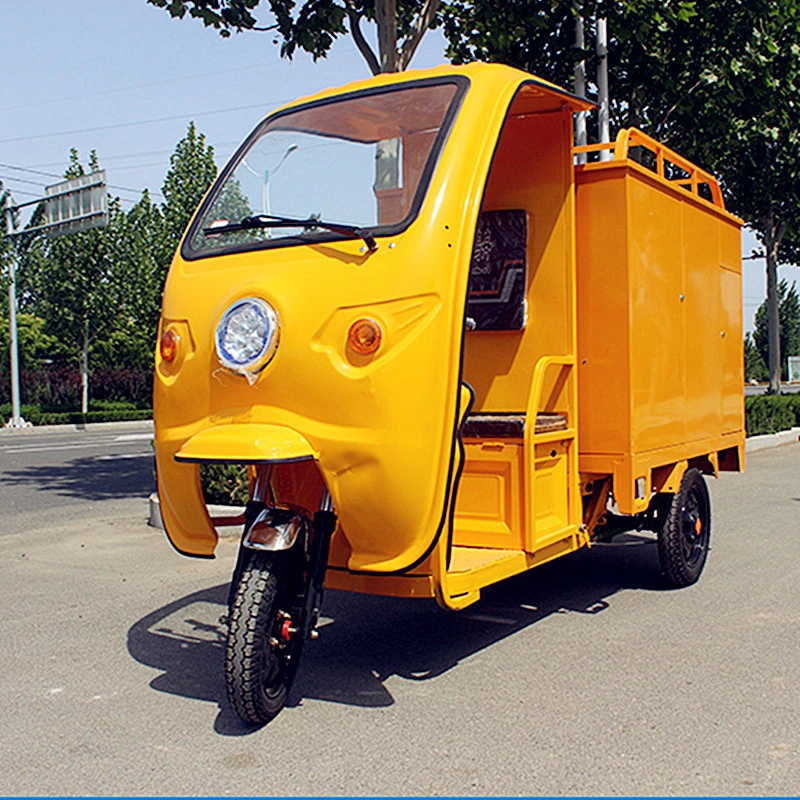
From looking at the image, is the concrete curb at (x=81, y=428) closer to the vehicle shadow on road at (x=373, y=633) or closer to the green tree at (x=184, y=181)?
the green tree at (x=184, y=181)

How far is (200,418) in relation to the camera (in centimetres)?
480

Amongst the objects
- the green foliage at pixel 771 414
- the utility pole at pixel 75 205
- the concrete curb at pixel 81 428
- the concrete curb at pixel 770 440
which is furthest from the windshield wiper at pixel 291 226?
the concrete curb at pixel 81 428

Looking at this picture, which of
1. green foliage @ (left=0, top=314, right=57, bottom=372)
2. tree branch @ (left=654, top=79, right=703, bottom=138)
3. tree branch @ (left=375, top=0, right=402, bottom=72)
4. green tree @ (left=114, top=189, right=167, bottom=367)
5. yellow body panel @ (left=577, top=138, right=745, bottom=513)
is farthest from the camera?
green foliage @ (left=0, top=314, right=57, bottom=372)

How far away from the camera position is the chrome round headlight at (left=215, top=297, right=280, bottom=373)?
4590 mm

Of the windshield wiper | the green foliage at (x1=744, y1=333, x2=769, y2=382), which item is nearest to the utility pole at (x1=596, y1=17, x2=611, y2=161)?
the windshield wiper

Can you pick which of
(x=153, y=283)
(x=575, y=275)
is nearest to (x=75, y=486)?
(x=575, y=275)

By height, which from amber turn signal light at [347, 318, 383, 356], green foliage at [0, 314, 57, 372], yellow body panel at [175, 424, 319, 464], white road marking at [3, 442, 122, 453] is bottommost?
white road marking at [3, 442, 122, 453]

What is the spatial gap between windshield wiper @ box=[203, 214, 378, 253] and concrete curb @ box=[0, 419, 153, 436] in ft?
81.6

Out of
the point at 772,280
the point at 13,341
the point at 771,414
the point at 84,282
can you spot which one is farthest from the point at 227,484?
the point at 84,282

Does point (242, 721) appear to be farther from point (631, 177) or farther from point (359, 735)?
point (631, 177)

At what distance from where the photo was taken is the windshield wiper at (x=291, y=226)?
4.61 m

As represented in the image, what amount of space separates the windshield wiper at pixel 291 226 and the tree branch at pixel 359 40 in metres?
6.74

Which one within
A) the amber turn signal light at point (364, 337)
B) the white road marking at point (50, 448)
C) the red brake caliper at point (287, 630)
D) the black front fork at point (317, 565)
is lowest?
the white road marking at point (50, 448)

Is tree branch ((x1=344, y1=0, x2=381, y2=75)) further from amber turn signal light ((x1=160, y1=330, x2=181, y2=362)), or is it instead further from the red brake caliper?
the red brake caliper
